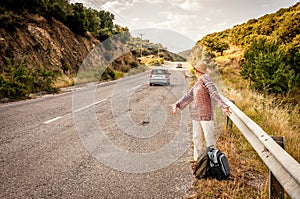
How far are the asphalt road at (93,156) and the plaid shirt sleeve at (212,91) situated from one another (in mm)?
1181

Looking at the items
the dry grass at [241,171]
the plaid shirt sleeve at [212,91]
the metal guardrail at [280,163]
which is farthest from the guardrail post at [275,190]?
the plaid shirt sleeve at [212,91]

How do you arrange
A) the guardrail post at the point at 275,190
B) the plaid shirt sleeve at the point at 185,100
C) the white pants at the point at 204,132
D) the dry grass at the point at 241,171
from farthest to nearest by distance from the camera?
the plaid shirt sleeve at the point at 185,100 < the white pants at the point at 204,132 < the dry grass at the point at 241,171 < the guardrail post at the point at 275,190

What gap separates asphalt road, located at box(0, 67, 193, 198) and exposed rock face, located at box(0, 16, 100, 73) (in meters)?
10.2

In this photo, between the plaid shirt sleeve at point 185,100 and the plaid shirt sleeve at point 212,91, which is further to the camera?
the plaid shirt sleeve at point 185,100

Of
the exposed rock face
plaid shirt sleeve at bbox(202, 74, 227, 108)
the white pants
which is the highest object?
the exposed rock face

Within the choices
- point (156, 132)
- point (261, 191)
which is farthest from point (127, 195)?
point (156, 132)

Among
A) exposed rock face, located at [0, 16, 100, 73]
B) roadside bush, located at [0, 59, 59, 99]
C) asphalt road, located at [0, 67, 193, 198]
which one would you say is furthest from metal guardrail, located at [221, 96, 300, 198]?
exposed rock face, located at [0, 16, 100, 73]

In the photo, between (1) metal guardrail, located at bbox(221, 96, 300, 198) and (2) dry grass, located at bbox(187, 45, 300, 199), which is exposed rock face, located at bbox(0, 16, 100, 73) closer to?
(2) dry grass, located at bbox(187, 45, 300, 199)

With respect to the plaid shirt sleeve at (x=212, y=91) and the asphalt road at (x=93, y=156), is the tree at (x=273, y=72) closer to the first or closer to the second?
the asphalt road at (x=93, y=156)

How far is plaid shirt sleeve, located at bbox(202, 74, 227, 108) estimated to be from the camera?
358cm

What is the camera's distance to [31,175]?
3.57 meters

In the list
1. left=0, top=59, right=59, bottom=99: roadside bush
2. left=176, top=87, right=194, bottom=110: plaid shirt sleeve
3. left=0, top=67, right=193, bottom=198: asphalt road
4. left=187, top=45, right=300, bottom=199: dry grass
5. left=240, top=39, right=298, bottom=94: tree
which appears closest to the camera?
left=187, top=45, right=300, bottom=199: dry grass

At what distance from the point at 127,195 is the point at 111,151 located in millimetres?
1706

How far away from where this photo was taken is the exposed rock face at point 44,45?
17.3 meters
